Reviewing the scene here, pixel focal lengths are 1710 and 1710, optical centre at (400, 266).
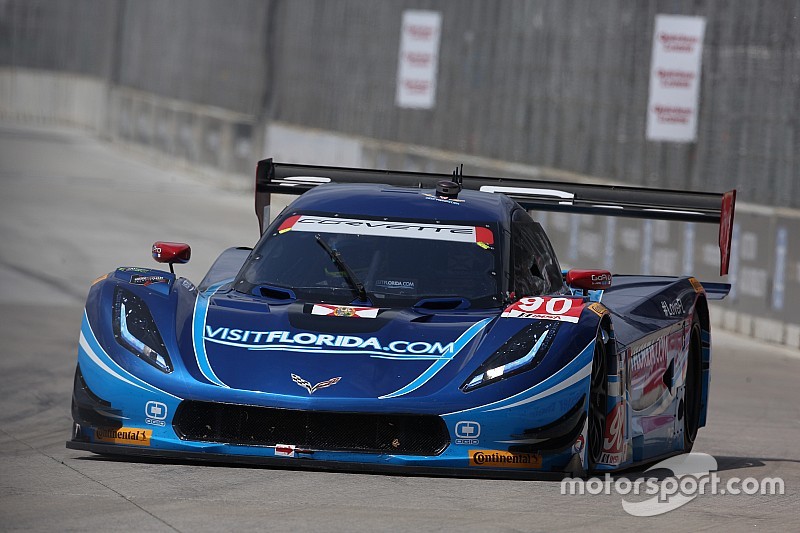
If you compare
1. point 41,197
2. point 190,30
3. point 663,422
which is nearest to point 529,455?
point 663,422

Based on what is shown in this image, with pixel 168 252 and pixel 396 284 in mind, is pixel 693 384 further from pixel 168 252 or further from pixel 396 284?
pixel 168 252

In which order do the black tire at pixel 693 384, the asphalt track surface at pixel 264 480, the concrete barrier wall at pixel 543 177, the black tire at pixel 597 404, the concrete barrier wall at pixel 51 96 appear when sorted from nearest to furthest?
1. the asphalt track surface at pixel 264 480
2. the black tire at pixel 597 404
3. the black tire at pixel 693 384
4. the concrete barrier wall at pixel 543 177
5. the concrete barrier wall at pixel 51 96

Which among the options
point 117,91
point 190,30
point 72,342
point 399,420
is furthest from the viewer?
point 117,91

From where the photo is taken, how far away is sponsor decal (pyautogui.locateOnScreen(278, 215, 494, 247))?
28.7 feet

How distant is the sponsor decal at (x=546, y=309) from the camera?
25.4ft

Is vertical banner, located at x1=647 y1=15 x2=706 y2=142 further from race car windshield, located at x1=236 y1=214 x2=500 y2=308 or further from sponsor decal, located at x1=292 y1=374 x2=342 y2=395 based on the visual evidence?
sponsor decal, located at x1=292 y1=374 x2=342 y2=395

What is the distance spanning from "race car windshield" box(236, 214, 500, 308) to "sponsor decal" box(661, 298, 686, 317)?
1.18 m

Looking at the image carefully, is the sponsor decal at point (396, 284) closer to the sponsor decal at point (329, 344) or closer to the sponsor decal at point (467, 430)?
the sponsor decal at point (329, 344)

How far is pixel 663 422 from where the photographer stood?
9078mm

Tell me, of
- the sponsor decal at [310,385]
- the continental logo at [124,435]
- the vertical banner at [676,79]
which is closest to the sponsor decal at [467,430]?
the sponsor decal at [310,385]

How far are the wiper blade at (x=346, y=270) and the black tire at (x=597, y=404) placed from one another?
1196mm

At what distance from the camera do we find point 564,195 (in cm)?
1024

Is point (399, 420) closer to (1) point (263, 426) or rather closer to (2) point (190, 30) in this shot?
(1) point (263, 426)

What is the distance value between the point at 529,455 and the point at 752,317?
387 inches
